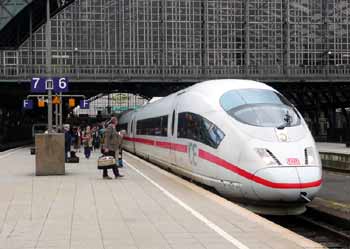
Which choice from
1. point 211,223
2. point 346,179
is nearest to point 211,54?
point 346,179

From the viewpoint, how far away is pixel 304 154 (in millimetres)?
12648

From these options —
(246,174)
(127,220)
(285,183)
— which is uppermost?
(246,174)

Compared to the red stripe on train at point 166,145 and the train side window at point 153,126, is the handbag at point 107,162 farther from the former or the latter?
the train side window at point 153,126

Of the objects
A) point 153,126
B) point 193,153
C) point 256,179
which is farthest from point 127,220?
point 153,126

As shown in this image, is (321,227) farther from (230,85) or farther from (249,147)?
(230,85)

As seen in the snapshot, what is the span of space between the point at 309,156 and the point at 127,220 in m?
4.60

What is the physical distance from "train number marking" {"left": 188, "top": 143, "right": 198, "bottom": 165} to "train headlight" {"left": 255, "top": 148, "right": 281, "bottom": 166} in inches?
134

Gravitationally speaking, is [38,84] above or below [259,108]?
above

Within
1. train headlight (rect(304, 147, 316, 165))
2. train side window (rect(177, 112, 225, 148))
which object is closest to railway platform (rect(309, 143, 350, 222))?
train headlight (rect(304, 147, 316, 165))

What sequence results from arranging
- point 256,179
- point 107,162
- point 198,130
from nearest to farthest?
point 256,179 < point 198,130 < point 107,162

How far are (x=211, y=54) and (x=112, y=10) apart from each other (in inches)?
454

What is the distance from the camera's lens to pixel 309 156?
12727 millimetres

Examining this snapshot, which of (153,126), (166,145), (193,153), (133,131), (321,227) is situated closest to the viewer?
(321,227)

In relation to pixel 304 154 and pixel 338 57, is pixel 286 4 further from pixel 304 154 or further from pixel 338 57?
pixel 304 154
